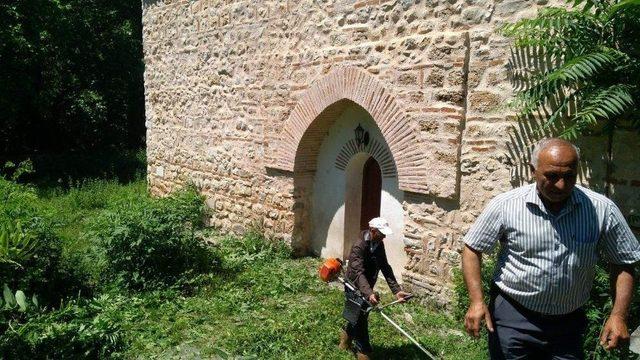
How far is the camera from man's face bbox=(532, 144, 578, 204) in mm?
2666

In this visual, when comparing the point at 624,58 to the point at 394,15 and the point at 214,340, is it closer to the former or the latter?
the point at 394,15

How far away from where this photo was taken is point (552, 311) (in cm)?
280

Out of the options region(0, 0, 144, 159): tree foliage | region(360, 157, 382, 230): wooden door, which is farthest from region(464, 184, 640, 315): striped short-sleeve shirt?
region(0, 0, 144, 159): tree foliage

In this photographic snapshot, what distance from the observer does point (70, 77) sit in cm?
1783

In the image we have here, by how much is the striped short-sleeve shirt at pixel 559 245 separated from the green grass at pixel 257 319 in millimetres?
1833

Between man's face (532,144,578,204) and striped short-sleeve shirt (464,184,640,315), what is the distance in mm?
100

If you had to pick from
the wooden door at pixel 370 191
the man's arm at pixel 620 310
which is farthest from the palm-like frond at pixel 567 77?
the wooden door at pixel 370 191

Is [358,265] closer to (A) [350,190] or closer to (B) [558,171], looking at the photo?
(B) [558,171]

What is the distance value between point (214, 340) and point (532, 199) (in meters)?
3.48

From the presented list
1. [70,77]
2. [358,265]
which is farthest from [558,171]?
[70,77]

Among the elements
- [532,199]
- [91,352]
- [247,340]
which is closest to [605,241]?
[532,199]

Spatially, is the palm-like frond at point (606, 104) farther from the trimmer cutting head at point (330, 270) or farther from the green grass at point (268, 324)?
the trimmer cutting head at point (330, 270)

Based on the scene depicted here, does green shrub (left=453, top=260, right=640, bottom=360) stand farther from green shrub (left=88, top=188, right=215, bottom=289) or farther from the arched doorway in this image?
green shrub (left=88, top=188, right=215, bottom=289)

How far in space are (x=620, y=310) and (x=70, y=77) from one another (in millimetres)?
18413
